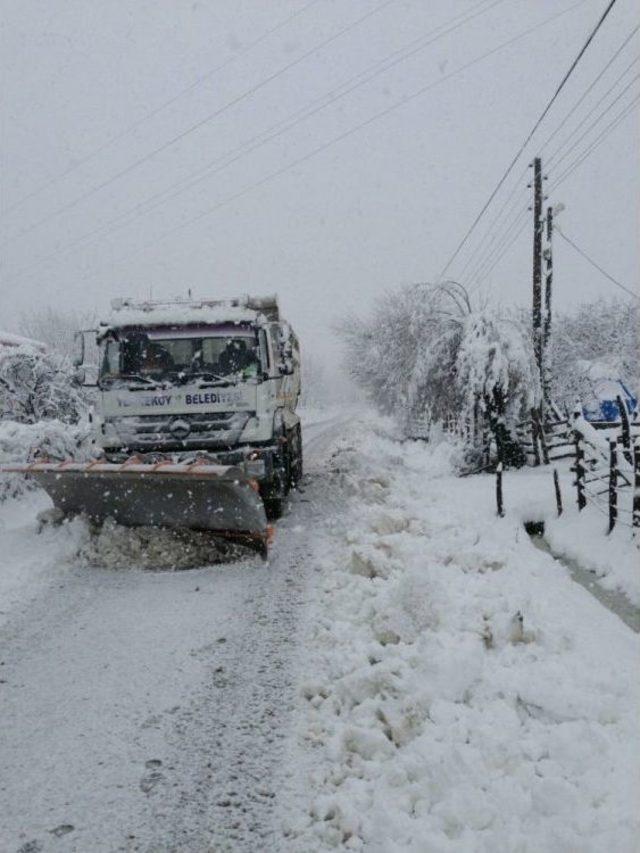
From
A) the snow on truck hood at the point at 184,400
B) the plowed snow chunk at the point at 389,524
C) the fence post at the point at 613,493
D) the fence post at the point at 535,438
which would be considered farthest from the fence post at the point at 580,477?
the fence post at the point at 535,438

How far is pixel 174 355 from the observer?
7.62 m

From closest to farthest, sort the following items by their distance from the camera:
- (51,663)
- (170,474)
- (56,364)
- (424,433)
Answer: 1. (51,663)
2. (170,474)
3. (56,364)
4. (424,433)

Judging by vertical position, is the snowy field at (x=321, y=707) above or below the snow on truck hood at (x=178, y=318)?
below

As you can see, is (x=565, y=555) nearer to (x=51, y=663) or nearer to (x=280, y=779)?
(x=280, y=779)

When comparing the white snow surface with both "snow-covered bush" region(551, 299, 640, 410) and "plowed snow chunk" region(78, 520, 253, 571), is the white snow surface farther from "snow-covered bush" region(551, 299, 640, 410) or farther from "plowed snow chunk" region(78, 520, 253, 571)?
"snow-covered bush" region(551, 299, 640, 410)

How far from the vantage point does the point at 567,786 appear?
7.86 ft

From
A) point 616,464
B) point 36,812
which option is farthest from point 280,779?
point 616,464

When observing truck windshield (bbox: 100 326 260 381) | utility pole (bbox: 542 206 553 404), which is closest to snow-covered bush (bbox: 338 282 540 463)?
utility pole (bbox: 542 206 553 404)

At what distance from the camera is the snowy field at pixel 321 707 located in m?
2.49

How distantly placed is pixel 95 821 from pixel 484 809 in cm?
176

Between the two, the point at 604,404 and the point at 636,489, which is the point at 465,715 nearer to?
the point at 636,489

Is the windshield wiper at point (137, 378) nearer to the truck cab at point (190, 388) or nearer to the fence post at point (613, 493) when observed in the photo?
the truck cab at point (190, 388)

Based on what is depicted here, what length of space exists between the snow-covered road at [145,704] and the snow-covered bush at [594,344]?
25.7 meters

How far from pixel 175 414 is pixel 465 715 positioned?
534cm
